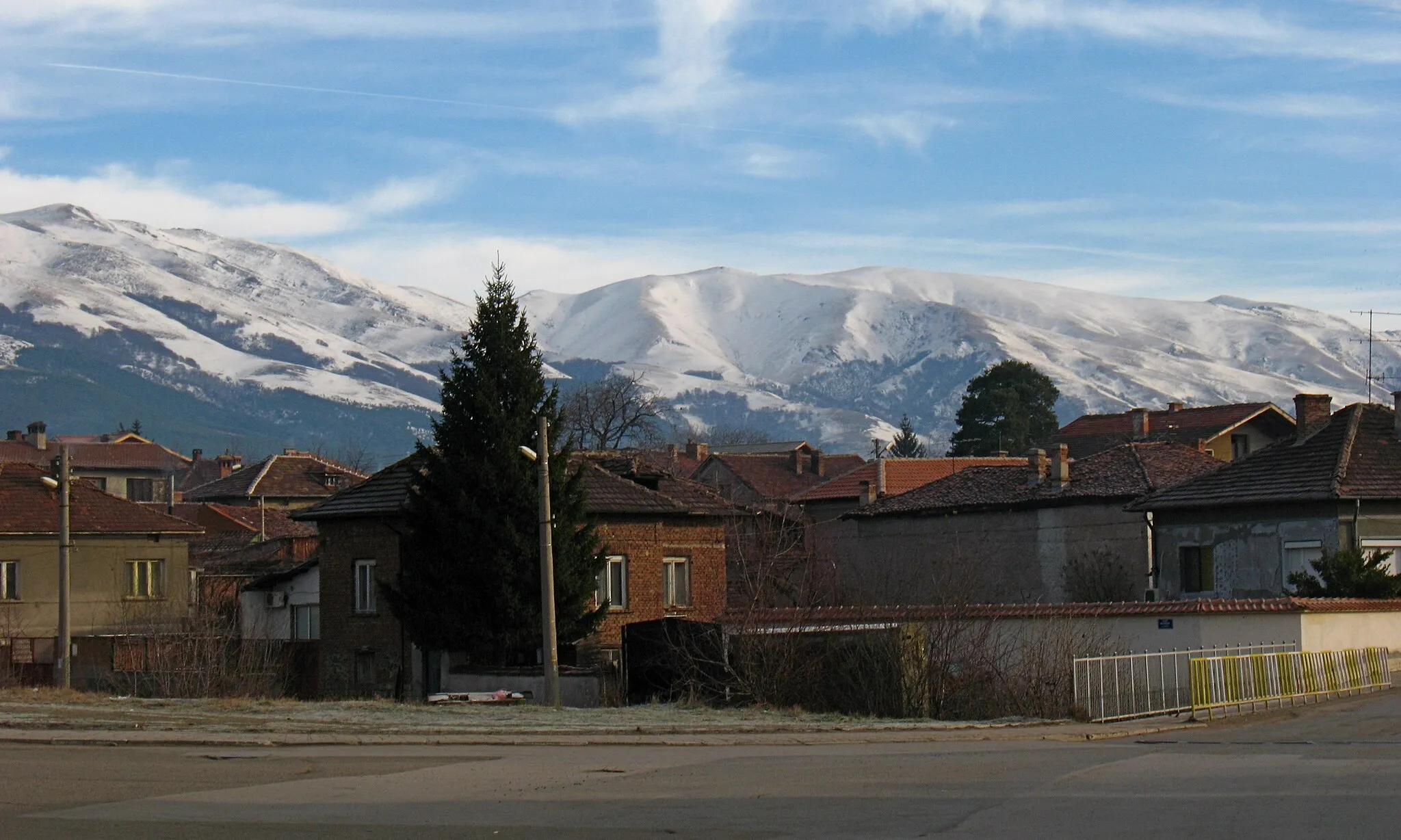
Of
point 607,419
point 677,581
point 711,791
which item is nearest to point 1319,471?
point 677,581

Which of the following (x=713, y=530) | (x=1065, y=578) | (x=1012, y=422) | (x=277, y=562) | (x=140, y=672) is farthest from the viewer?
(x=1012, y=422)

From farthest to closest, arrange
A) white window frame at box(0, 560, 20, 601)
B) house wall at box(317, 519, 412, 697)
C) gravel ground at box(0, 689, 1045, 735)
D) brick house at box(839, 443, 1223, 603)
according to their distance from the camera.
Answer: white window frame at box(0, 560, 20, 601)
brick house at box(839, 443, 1223, 603)
house wall at box(317, 519, 412, 697)
gravel ground at box(0, 689, 1045, 735)

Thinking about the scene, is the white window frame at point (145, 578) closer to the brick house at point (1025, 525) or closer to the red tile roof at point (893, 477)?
the brick house at point (1025, 525)

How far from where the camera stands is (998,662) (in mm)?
29797

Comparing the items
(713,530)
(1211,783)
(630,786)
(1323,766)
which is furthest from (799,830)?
(713,530)

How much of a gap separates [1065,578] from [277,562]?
92.5 ft

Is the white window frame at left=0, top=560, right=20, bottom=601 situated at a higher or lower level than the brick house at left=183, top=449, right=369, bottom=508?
lower

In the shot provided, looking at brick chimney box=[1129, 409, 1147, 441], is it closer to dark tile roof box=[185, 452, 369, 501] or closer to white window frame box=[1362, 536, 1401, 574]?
white window frame box=[1362, 536, 1401, 574]

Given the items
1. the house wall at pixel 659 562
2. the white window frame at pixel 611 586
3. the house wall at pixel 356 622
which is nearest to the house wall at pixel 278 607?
the house wall at pixel 356 622

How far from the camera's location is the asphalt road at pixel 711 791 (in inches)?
588

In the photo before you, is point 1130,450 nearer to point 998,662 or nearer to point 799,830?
point 998,662

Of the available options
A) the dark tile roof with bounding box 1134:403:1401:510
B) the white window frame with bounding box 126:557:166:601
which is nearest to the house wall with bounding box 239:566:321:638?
the white window frame with bounding box 126:557:166:601

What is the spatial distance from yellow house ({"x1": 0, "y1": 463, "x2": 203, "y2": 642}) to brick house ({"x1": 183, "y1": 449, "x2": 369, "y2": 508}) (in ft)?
127

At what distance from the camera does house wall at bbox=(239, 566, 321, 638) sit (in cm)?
5038
